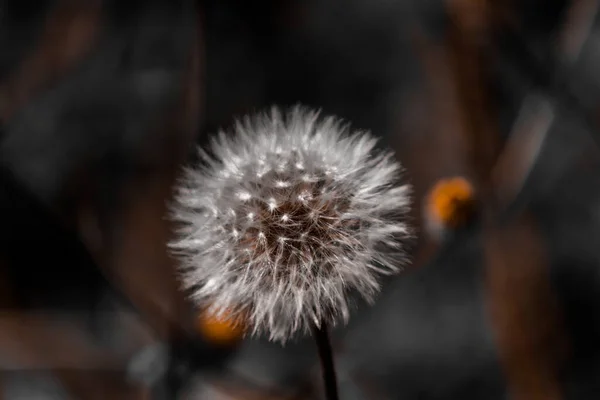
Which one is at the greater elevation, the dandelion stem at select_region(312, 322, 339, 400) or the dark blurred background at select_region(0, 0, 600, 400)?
the dark blurred background at select_region(0, 0, 600, 400)

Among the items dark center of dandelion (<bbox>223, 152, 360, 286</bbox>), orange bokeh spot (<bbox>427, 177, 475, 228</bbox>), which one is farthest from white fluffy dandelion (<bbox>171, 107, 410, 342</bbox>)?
orange bokeh spot (<bbox>427, 177, 475, 228</bbox>)

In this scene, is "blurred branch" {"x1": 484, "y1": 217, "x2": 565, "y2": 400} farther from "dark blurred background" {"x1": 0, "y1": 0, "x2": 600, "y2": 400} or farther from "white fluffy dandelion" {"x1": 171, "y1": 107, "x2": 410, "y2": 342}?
"white fluffy dandelion" {"x1": 171, "y1": 107, "x2": 410, "y2": 342}

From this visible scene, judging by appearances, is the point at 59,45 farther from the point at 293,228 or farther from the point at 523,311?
the point at 293,228

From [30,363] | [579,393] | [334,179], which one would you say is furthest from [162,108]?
[334,179]

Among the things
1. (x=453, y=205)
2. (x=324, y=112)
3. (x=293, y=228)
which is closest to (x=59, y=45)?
(x=324, y=112)

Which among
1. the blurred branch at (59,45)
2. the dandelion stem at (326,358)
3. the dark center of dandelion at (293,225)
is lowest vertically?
the dandelion stem at (326,358)

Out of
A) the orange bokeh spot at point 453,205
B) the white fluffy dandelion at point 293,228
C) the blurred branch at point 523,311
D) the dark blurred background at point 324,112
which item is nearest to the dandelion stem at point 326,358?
the white fluffy dandelion at point 293,228

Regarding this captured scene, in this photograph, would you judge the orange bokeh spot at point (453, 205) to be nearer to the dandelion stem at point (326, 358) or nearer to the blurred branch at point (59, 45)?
the dandelion stem at point (326, 358)

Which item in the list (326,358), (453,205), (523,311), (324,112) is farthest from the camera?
(324,112)
